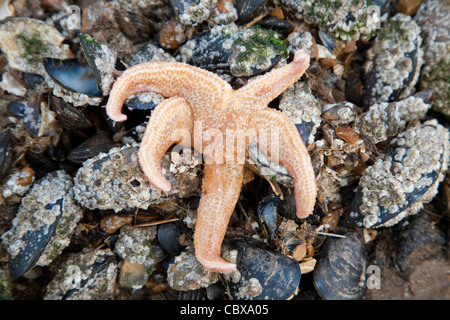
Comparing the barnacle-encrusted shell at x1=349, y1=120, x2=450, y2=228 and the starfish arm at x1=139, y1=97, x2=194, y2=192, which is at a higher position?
the starfish arm at x1=139, y1=97, x2=194, y2=192

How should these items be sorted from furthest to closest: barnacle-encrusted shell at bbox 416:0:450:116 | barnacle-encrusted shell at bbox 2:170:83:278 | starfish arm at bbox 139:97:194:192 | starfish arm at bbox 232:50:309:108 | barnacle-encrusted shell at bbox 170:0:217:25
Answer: barnacle-encrusted shell at bbox 416:0:450:116 < barnacle-encrusted shell at bbox 170:0:217:25 < barnacle-encrusted shell at bbox 2:170:83:278 < starfish arm at bbox 232:50:309:108 < starfish arm at bbox 139:97:194:192

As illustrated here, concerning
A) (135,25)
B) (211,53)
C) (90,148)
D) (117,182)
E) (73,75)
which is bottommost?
(117,182)

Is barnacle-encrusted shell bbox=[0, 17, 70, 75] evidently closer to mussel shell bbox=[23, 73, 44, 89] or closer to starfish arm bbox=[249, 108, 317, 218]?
mussel shell bbox=[23, 73, 44, 89]

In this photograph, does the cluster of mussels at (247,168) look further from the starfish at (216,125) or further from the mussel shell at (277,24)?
the starfish at (216,125)

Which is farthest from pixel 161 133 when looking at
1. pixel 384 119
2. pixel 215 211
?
pixel 384 119

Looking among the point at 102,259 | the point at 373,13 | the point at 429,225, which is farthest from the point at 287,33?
the point at 102,259

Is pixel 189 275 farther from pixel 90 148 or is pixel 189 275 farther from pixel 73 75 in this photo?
pixel 73 75

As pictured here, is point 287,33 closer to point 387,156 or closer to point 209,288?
point 387,156

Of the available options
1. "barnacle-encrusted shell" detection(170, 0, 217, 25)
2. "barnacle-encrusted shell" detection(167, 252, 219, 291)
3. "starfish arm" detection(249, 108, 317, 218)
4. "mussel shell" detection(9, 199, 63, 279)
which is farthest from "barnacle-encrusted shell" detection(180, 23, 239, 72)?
"mussel shell" detection(9, 199, 63, 279)
